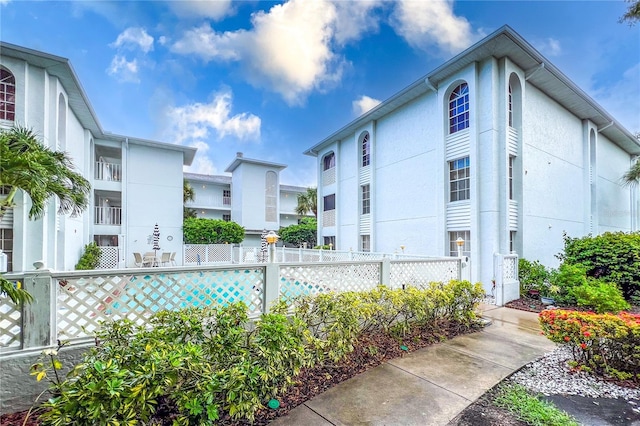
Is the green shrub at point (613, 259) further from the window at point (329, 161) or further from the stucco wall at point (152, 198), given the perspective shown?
the stucco wall at point (152, 198)

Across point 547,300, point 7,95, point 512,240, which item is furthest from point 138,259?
point 547,300

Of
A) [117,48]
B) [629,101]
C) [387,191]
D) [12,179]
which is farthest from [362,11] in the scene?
[629,101]

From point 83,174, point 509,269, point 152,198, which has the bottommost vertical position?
point 509,269

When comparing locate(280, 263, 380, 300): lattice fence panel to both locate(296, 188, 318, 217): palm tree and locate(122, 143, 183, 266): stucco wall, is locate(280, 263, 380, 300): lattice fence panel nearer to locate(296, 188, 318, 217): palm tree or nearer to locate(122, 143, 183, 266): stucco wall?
locate(122, 143, 183, 266): stucco wall

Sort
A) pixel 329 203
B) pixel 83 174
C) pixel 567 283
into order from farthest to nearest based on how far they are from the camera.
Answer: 1. pixel 329 203
2. pixel 83 174
3. pixel 567 283

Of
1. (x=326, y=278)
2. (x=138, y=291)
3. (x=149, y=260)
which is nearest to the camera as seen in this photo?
(x=138, y=291)

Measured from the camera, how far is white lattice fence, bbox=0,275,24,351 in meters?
3.21

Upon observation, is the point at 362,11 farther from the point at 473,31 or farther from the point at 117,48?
the point at 117,48

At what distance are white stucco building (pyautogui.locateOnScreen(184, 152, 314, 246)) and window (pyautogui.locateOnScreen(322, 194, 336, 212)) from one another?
21.8 feet

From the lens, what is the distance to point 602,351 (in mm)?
3928

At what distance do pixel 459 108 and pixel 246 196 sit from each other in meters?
17.6

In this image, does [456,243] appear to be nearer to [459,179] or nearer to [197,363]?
[459,179]

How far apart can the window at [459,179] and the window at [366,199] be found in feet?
16.7

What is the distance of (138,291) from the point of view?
3.89 m
